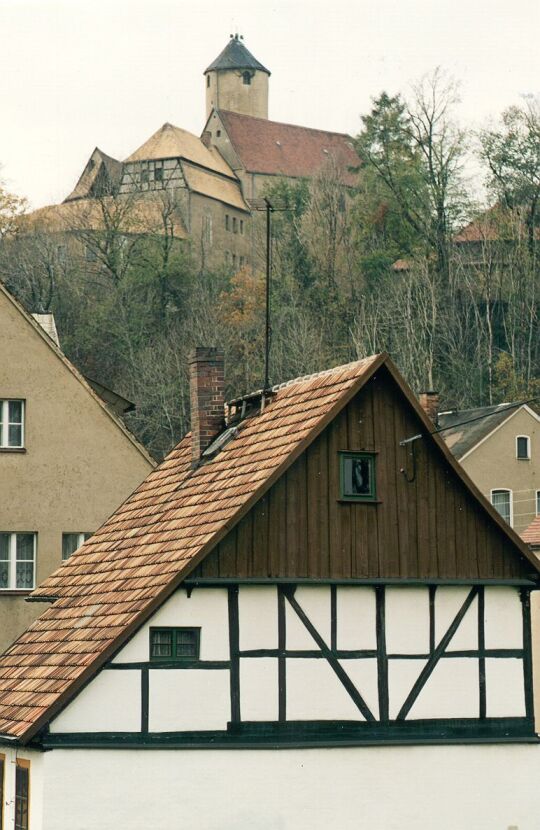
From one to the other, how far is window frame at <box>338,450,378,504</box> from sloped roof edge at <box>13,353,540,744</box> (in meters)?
0.55

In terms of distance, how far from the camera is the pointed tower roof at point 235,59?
463ft

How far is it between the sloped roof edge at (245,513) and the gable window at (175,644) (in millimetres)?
365

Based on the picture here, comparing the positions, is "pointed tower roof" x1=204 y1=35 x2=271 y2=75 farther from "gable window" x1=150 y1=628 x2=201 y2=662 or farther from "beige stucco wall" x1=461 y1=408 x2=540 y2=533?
"gable window" x1=150 y1=628 x2=201 y2=662

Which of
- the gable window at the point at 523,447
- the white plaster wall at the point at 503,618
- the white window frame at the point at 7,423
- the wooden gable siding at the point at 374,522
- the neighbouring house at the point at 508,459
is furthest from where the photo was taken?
the gable window at the point at 523,447

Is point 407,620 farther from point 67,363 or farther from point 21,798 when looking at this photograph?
point 67,363

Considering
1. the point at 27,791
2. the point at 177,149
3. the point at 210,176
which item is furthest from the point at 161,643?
the point at 210,176

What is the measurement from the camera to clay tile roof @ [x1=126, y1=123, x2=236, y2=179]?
4486 inches

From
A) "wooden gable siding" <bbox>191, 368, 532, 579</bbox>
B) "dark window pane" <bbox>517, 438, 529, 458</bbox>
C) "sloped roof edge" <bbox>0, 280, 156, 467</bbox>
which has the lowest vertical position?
"wooden gable siding" <bbox>191, 368, 532, 579</bbox>

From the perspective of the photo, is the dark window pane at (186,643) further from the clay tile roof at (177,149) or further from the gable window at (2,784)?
the clay tile roof at (177,149)

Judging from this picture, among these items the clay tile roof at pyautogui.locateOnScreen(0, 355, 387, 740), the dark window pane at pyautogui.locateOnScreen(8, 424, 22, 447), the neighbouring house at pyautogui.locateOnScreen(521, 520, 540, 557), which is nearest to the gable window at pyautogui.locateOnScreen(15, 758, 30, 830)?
the clay tile roof at pyautogui.locateOnScreen(0, 355, 387, 740)

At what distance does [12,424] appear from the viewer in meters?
33.6

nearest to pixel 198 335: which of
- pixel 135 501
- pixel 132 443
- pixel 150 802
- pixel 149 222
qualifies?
pixel 149 222

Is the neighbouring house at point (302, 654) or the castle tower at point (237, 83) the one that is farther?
the castle tower at point (237, 83)

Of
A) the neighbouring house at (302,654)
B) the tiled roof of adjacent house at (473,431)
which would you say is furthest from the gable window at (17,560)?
the tiled roof of adjacent house at (473,431)
